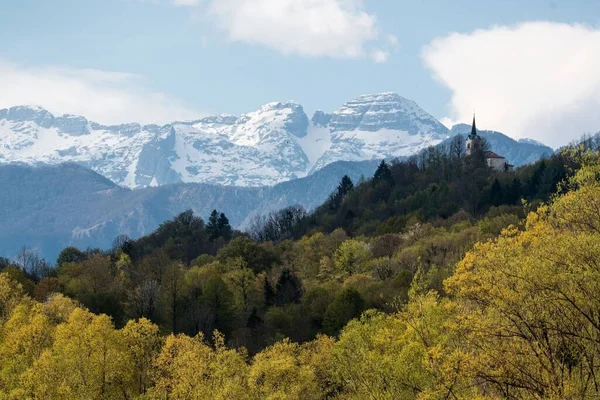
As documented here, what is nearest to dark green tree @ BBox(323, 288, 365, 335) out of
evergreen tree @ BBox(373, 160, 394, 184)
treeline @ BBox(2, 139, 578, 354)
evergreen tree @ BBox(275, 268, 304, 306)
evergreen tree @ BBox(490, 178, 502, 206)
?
treeline @ BBox(2, 139, 578, 354)

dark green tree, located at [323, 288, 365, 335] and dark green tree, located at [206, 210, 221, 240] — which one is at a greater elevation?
dark green tree, located at [206, 210, 221, 240]

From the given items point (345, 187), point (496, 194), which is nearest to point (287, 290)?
point (496, 194)

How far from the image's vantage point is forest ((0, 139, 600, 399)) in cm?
2202

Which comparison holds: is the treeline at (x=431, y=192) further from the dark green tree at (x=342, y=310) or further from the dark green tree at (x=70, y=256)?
the dark green tree at (x=70, y=256)

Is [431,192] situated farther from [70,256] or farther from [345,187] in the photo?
[70,256]

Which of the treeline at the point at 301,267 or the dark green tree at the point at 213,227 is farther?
the dark green tree at the point at 213,227

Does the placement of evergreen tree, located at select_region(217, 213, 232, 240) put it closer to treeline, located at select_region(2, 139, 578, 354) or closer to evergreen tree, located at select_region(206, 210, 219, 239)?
treeline, located at select_region(2, 139, 578, 354)

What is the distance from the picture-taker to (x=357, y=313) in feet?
246

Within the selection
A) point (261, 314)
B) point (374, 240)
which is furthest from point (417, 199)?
point (261, 314)

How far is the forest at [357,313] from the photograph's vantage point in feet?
72.2

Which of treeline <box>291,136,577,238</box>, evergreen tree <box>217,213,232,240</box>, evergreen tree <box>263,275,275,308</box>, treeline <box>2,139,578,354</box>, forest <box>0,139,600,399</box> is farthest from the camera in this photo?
evergreen tree <box>217,213,232,240</box>

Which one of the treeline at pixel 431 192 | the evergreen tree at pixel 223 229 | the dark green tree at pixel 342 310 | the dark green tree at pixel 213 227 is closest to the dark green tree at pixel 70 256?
the dark green tree at pixel 213 227

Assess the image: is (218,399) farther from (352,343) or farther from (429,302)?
(429,302)

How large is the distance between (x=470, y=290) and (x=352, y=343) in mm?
15422
